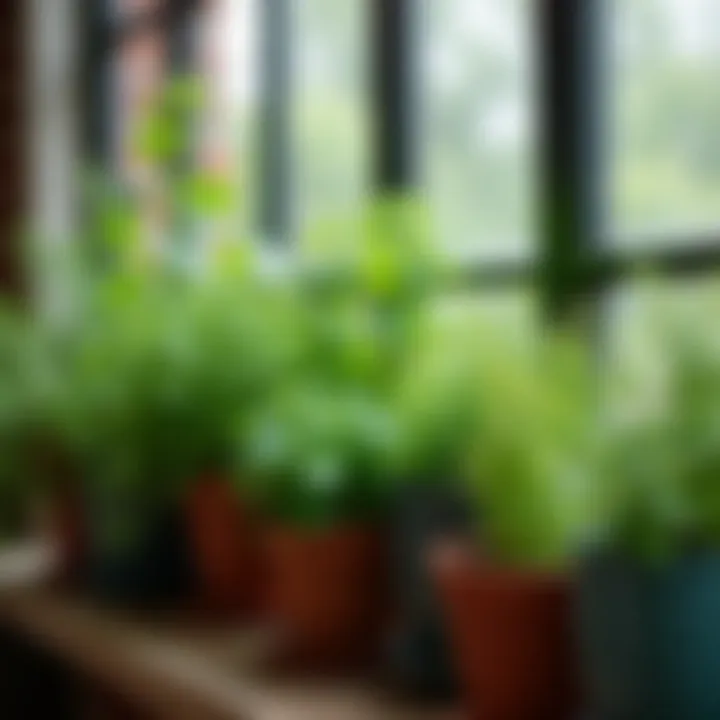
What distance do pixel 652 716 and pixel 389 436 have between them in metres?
0.48

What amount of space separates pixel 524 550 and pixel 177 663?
48cm

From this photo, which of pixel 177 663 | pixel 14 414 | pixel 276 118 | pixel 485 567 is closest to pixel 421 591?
pixel 485 567

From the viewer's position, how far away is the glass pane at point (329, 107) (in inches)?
81.8

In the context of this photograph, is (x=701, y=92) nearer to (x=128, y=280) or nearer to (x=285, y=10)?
(x=128, y=280)

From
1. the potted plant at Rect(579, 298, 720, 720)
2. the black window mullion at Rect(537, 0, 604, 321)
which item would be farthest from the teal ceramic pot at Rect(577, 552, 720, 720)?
the black window mullion at Rect(537, 0, 604, 321)

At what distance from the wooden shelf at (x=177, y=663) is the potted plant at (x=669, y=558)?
272mm

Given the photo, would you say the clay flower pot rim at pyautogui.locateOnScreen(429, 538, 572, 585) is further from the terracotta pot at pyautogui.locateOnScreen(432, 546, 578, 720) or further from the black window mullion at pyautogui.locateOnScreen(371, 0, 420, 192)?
the black window mullion at pyautogui.locateOnScreen(371, 0, 420, 192)

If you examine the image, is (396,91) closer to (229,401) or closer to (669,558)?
(229,401)

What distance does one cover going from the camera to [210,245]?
6.70 ft

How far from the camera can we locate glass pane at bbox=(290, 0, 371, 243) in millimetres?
2078

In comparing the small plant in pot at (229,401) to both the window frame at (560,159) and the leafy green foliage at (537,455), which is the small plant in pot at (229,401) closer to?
the window frame at (560,159)

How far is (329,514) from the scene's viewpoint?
1.54m

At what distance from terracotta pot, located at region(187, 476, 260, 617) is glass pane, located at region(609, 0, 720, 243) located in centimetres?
52

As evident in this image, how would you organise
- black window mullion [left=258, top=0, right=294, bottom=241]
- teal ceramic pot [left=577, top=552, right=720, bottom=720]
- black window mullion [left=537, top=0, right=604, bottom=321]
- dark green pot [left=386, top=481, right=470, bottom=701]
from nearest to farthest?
teal ceramic pot [left=577, top=552, right=720, bottom=720], dark green pot [left=386, top=481, right=470, bottom=701], black window mullion [left=537, top=0, right=604, bottom=321], black window mullion [left=258, top=0, right=294, bottom=241]
